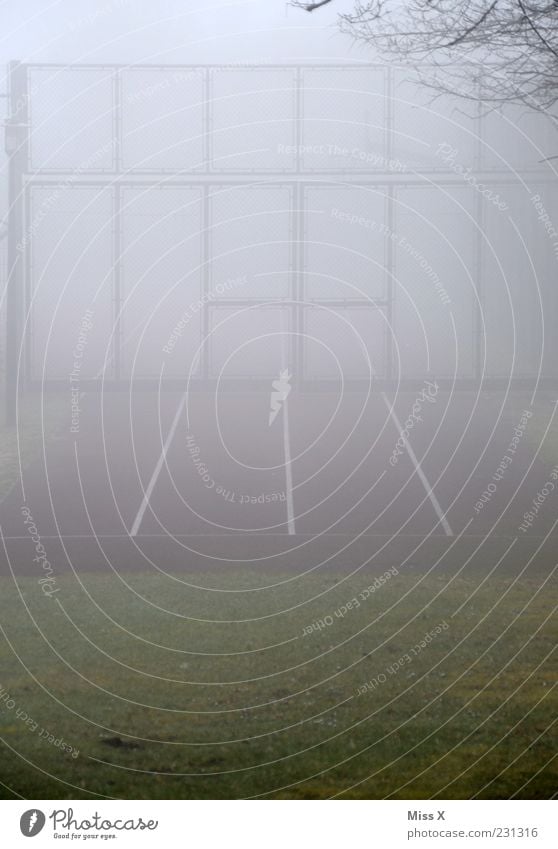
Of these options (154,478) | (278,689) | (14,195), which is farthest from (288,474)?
(278,689)

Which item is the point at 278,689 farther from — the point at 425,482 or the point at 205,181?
the point at 205,181

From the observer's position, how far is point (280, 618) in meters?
8.66

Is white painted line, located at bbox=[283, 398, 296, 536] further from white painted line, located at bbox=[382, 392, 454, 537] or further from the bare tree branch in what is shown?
the bare tree branch

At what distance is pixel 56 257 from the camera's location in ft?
143

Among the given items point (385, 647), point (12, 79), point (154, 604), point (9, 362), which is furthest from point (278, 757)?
point (12, 79)

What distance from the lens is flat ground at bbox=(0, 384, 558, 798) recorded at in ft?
20.0

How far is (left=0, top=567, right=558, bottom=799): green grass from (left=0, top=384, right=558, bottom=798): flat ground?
18mm

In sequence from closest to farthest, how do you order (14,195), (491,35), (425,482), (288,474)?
1. (491,35)
2. (425,482)
3. (288,474)
4. (14,195)

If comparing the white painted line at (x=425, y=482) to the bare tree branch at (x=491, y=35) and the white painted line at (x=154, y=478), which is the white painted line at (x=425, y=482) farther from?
the bare tree branch at (x=491, y=35)

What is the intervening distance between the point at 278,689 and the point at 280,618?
4.99 feet

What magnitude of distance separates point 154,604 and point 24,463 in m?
6.34

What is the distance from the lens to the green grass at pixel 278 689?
19.5ft

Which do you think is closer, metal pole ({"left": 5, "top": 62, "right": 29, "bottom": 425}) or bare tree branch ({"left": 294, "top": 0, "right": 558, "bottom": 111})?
bare tree branch ({"left": 294, "top": 0, "right": 558, "bottom": 111})

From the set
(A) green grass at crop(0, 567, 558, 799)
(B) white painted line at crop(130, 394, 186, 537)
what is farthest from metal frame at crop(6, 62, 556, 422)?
(A) green grass at crop(0, 567, 558, 799)
